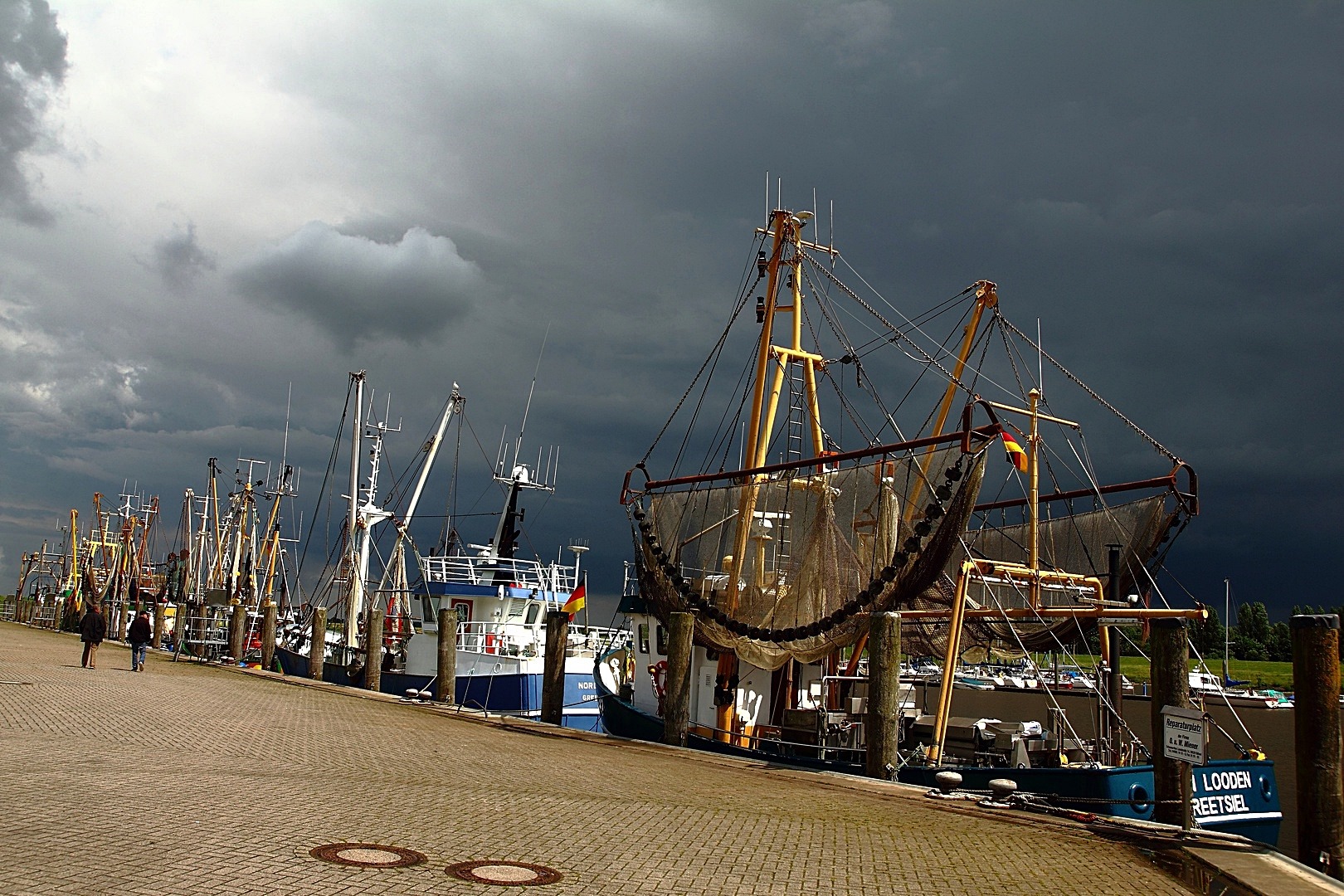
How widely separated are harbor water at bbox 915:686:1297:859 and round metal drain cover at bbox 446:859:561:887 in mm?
13488

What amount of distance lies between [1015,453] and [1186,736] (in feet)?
27.6

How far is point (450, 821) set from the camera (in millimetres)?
9922

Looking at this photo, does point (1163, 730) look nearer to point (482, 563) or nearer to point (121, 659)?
point (482, 563)

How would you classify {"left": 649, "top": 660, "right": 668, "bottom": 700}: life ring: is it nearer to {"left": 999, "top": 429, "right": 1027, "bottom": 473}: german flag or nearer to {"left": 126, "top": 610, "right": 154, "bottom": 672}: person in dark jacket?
{"left": 999, "top": 429, "right": 1027, "bottom": 473}: german flag

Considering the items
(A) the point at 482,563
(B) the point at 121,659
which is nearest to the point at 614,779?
(A) the point at 482,563

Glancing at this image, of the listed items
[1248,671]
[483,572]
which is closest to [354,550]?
[483,572]

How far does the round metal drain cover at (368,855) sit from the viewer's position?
7805mm

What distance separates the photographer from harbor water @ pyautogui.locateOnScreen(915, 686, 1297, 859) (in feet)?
84.1

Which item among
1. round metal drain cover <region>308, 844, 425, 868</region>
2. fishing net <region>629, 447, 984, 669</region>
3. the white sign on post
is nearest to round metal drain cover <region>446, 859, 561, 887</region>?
round metal drain cover <region>308, 844, 425, 868</region>

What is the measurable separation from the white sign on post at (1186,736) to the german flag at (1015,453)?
23.6 ft

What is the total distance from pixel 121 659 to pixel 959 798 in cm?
3163

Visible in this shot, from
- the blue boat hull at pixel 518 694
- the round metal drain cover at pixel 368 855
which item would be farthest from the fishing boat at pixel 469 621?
the round metal drain cover at pixel 368 855

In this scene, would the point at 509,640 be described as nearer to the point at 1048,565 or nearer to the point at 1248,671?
the point at 1048,565

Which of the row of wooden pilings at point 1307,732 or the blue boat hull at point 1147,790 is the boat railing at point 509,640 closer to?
the blue boat hull at point 1147,790
